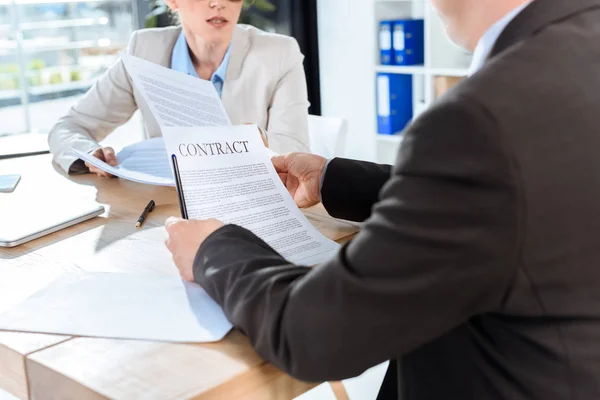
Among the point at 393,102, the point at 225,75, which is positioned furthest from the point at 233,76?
the point at 393,102

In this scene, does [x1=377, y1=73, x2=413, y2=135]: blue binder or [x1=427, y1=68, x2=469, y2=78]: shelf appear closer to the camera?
[x1=427, y1=68, x2=469, y2=78]: shelf

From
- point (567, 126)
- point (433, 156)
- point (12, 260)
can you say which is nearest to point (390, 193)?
point (433, 156)

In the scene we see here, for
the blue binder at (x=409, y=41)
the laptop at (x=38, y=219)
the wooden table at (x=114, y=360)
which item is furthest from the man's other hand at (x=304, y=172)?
the blue binder at (x=409, y=41)

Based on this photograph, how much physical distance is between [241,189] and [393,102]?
290 cm

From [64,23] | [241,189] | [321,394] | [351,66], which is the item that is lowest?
[321,394]

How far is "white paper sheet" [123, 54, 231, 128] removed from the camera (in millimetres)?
1236

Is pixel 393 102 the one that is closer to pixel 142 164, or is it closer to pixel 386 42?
pixel 386 42

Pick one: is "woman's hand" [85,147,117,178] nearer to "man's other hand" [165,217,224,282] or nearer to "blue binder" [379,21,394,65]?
"man's other hand" [165,217,224,282]

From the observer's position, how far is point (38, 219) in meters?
1.41

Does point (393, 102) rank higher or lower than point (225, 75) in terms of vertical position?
lower

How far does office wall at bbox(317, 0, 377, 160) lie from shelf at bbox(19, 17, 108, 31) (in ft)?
3.93

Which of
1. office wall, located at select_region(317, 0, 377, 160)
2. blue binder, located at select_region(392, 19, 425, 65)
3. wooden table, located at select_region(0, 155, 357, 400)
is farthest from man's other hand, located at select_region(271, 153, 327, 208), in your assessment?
office wall, located at select_region(317, 0, 377, 160)

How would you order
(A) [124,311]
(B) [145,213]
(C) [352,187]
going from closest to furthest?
(A) [124,311], (C) [352,187], (B) [145,213]

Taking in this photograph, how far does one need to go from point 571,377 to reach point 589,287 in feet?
0.30
